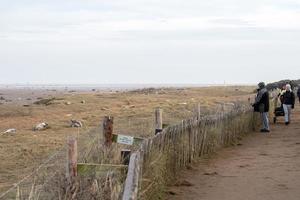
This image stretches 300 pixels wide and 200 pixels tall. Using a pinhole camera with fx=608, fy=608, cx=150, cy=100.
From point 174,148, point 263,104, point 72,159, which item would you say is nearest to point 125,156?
point 72,159

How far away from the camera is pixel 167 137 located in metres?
9.76

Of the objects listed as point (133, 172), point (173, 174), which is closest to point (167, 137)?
point (173, 174)

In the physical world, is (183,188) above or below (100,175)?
below

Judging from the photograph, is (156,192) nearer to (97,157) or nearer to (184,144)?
(97,157)

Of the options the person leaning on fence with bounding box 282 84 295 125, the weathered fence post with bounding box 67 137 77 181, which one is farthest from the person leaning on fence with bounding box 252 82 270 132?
the weathered fence post with bounding box 67 137 77 181

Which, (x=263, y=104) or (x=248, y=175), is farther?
(x=263, y=104)

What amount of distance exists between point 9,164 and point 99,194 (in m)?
6.05

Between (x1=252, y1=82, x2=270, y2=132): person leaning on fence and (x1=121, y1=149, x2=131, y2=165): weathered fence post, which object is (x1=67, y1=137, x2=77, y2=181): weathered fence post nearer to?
(x1=121, y1=149, x2=131, y2=165): weathered fence post

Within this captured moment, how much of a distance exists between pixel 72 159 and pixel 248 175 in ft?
13.9

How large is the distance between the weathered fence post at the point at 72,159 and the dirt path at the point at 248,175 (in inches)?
84.0

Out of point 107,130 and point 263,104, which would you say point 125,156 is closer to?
point 107,130

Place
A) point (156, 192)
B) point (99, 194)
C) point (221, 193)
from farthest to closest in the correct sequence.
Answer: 1. point (221, 193)
2. point (156, 192)
3. point (99, 194)

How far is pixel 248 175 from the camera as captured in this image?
10.3 meters

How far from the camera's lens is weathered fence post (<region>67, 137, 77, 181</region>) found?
6.94 m
